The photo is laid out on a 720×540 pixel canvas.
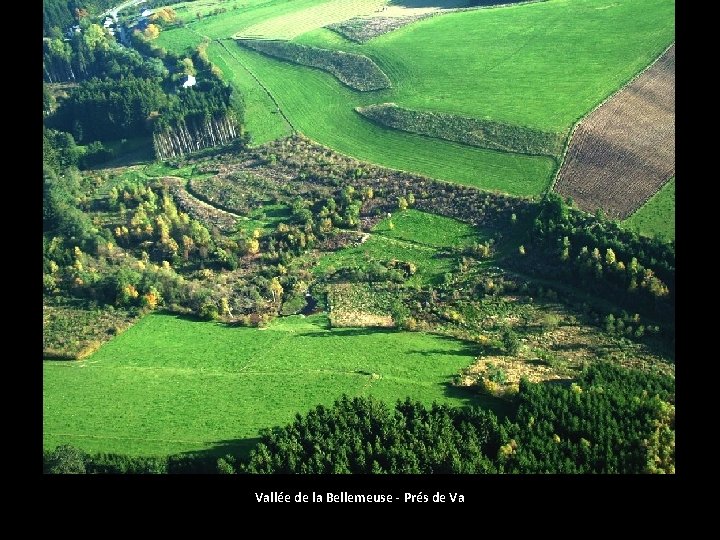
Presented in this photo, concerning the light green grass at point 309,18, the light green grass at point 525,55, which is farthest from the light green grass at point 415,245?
the light green grass at point 309,18

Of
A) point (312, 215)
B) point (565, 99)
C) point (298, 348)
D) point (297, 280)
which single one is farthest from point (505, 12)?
point (298, 348)

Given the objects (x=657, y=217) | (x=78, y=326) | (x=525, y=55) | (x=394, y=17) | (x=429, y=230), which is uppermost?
(x=394, y=17)

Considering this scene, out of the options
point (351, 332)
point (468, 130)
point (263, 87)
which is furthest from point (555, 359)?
point (263, 87)

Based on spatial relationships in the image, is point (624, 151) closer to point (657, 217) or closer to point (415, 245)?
point (657, 217)

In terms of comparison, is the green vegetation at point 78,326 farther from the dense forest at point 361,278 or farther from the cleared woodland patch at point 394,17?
the cleared woodland patch at point 394,17

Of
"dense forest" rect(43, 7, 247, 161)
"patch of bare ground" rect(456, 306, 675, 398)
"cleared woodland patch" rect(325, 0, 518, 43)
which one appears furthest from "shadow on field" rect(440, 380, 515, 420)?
"cleared woodland patch" rect(325, 0, 518, 43)

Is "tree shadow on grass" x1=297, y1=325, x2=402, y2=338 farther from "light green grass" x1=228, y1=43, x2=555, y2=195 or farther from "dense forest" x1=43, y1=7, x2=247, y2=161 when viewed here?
"dense forest" x1=43, y1=7, x2=247, y2=161

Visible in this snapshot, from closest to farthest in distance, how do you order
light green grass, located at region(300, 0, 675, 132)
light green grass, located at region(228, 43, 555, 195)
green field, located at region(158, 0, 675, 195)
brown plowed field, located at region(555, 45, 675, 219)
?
1. brown plowed field, located at region(555, 45, 675, 219)
2. light green grass, located at region(228, 43, 555, 195)
3. green field, located at region(158, 0, 675, 195)
4. light green grass, located at region(300, 0, 675, 132)

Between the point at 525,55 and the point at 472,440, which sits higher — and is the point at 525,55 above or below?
above
